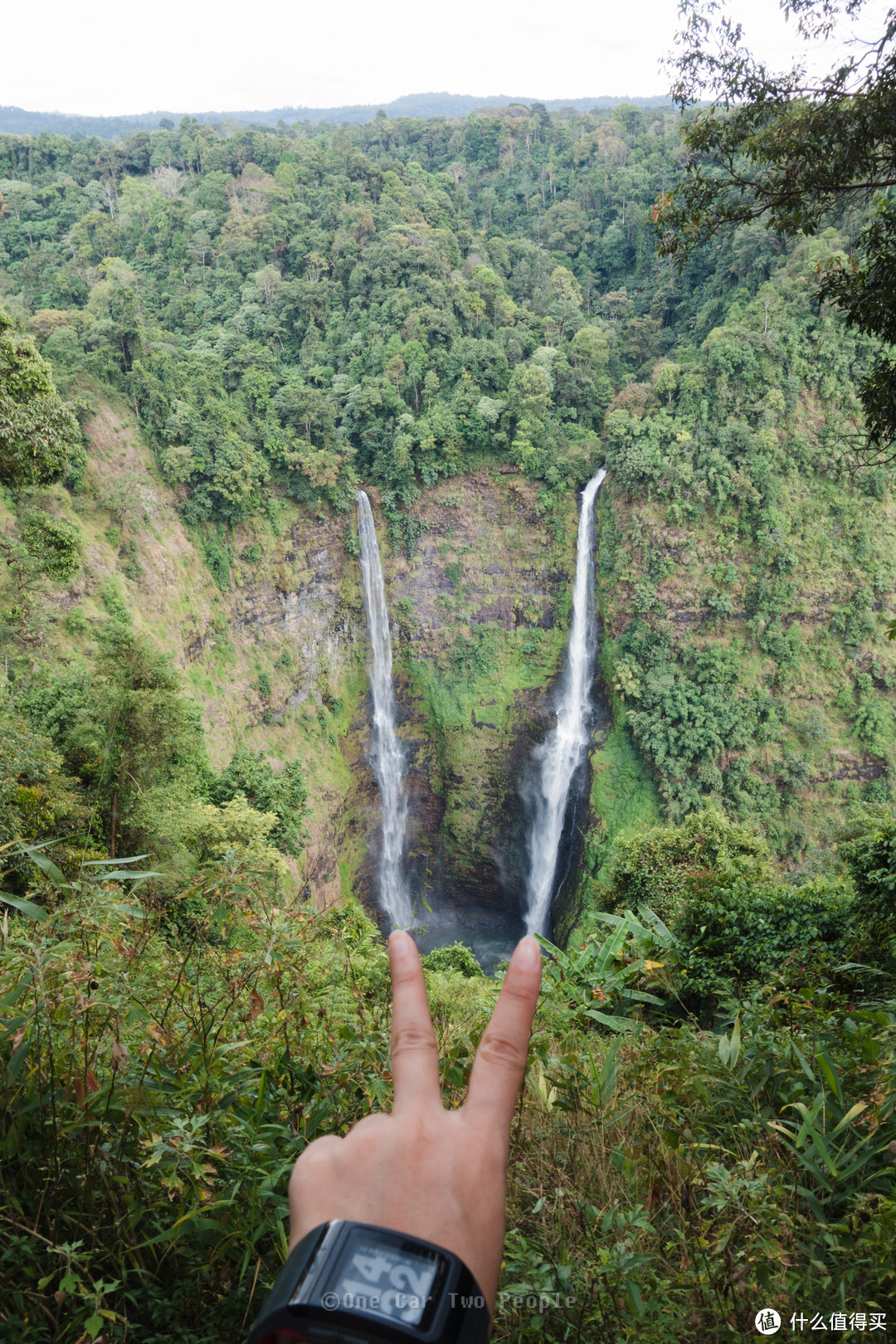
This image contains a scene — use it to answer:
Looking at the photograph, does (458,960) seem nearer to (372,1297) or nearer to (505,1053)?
(505,1053)

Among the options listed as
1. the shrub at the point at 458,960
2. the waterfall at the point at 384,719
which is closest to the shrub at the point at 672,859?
the shrub at the point at 458,960

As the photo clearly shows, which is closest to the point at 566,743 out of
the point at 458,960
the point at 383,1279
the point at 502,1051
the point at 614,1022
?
the point at 458,960

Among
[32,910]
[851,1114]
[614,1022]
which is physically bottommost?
[614,1022]

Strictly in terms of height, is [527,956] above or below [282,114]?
below

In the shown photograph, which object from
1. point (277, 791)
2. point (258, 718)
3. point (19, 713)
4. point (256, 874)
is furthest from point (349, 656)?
point (256, 874)

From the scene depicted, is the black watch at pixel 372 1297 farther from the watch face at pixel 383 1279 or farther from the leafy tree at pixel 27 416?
the leafy tree at pixel 27 416

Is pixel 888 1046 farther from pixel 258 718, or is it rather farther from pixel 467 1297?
pixel 258 718
